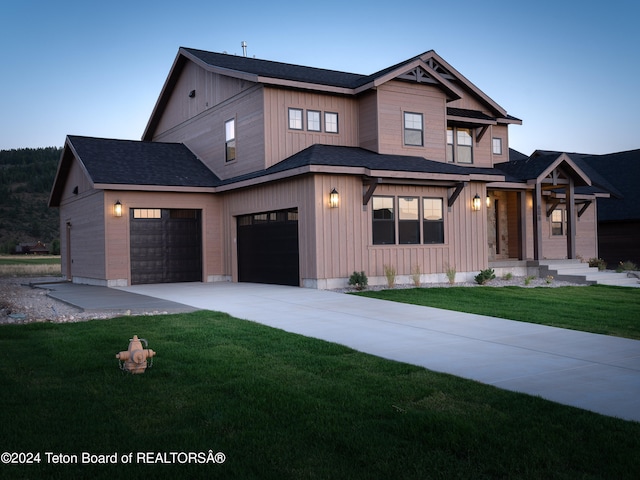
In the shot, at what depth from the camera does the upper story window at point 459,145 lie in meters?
21.3

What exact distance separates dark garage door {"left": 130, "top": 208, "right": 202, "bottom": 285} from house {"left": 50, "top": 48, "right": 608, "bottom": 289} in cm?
5

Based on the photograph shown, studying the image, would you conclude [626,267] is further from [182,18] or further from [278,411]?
[278,411]

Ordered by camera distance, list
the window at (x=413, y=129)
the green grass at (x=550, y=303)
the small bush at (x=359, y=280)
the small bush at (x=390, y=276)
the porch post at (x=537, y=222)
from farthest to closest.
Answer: the porch post at (x=537, y=222) → the window at (x=413, y=129) → the small bush at (x=390, y=276) → the small bush at (x=359, y=280) → the green grass at (x=550, y=303)

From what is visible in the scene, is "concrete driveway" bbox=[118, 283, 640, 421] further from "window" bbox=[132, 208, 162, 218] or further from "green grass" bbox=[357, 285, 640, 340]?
"window" bbox=[132, 208, 162, 218]

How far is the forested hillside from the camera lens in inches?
3216

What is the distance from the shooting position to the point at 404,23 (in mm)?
22781

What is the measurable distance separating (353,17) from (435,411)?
776 inches

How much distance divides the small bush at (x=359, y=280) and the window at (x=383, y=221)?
1.52m

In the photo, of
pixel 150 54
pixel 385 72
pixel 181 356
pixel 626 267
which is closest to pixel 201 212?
pixel 385 72

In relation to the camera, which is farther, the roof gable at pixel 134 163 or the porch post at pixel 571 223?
the porch post at pixel 571 223

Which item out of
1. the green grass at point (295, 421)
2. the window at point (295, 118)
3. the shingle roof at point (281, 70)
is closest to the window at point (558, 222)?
the shingle roof at point (281, 70)

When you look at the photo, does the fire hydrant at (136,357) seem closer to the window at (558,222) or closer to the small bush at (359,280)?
the small bush at (359,280)

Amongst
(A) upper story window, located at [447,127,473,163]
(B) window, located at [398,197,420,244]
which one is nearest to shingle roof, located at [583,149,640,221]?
(A) upper story window, located at [447,127,473,163]

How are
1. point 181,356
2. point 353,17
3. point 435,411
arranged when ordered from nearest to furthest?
1. point 435,411
2. point 181,356
3. point 353,17
